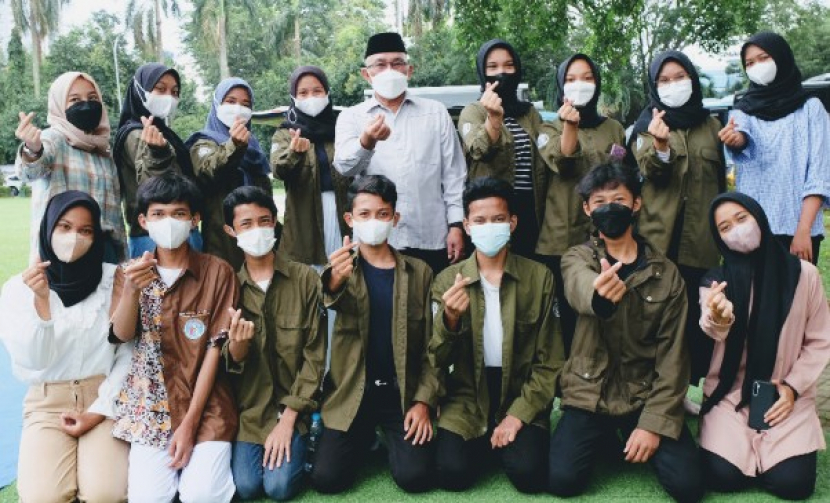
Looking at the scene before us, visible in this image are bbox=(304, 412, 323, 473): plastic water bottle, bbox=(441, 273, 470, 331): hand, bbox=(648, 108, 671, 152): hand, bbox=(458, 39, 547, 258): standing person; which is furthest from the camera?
bbox=(458, 39, 547, 258): standing person

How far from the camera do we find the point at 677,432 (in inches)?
155

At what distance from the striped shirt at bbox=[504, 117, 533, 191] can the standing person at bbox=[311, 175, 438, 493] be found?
970mm

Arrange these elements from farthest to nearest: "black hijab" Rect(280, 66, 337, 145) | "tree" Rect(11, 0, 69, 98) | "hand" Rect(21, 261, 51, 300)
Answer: "tree" Rect(11, 0, 69, 98) < "black hijab" Rect(280, 66, 337, 145) < "hand" Rect(21, 261, 51, 300)

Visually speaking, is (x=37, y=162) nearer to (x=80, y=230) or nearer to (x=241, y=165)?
(x=80, y=230)

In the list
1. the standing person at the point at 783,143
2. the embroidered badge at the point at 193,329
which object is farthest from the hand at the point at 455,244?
the standing person at the point at 783,143

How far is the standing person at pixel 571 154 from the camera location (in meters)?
4.73

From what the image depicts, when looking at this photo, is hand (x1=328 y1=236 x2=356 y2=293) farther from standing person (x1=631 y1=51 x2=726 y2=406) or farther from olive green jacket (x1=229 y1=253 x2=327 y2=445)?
standing person (x1=631 y1=51 x2=726 y2=406)

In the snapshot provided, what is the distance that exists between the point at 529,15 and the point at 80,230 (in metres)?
10.8

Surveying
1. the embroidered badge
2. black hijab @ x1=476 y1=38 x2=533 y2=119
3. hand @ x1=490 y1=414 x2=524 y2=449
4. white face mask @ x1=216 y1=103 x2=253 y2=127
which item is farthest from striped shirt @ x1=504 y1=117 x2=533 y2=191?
the embroidered badge

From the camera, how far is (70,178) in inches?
181

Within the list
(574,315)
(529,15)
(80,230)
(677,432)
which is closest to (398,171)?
(574,315)

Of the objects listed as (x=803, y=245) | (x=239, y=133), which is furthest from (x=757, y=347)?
(x=239, y=133)

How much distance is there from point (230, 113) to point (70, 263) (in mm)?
1554

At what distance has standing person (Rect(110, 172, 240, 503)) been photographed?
3.98 metres
